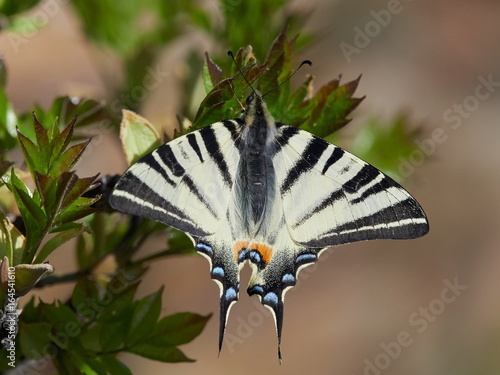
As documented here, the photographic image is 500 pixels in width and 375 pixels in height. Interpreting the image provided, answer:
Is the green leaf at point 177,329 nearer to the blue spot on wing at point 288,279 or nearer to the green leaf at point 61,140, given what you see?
the blue spot on wing at point 288,279

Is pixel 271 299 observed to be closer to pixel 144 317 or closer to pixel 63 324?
pixel 144 317

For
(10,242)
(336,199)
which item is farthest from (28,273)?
(336,199)

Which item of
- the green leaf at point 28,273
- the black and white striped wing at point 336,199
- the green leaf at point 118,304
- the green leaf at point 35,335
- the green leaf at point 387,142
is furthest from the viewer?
the green leaf at point 387,142

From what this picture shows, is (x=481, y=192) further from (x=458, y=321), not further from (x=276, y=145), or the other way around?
(x=276, y=145)

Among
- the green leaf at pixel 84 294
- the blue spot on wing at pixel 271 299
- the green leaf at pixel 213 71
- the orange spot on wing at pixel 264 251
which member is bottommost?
the green leaf at pixel 84 294

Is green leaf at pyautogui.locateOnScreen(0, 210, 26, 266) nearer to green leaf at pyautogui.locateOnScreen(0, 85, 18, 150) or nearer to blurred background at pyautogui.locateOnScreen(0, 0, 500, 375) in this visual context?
green leaf at pyautogui.locateOnScreen(0, 85, 18, 150)

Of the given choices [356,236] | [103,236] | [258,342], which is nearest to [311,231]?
[356,236]

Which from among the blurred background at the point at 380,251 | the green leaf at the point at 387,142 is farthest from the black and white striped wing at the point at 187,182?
the blurred background at the point at 380,251
